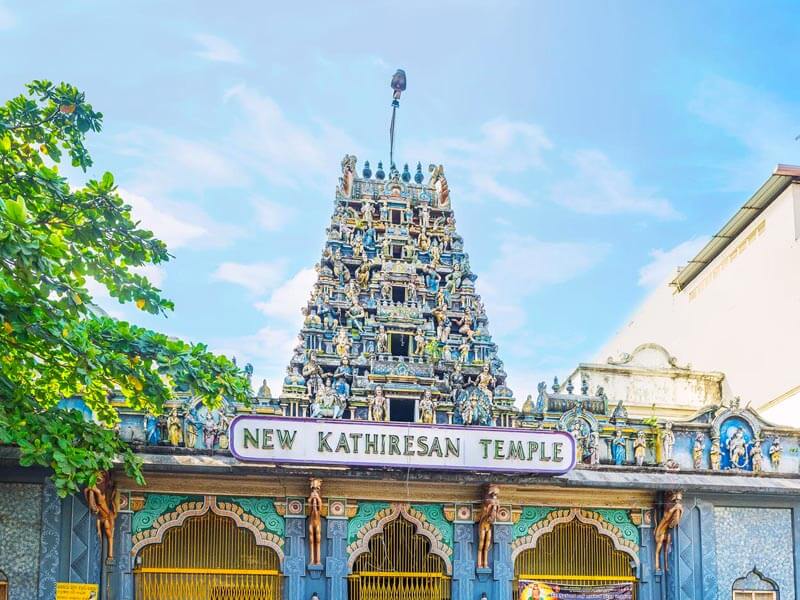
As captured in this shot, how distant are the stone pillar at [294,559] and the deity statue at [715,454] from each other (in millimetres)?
8468

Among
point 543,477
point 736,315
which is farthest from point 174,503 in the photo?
point 736,315

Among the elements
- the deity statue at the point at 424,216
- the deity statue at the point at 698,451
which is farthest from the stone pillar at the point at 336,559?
the deity statue at the point at 424,216

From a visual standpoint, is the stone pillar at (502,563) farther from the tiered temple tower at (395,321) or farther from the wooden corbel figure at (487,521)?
the tiered temple tower at (395,321)

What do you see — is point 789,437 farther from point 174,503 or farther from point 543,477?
point 174,503

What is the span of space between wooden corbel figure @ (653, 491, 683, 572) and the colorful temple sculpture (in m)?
0.04

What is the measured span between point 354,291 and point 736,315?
508 inches

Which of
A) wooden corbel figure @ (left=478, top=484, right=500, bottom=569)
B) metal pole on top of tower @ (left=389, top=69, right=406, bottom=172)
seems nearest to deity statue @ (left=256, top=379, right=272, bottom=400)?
wooden corbel figure @ (left=478, top=484, right=500, bottom=569)

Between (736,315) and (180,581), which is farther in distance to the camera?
(736,315)

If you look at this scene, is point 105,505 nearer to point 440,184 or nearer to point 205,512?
point 205,512

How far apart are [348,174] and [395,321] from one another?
5470 mm

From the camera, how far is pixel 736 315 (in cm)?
3247

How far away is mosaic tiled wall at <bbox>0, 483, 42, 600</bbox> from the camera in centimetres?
1956

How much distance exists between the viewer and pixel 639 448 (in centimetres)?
2245

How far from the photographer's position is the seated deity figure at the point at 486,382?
2372 centimetres
